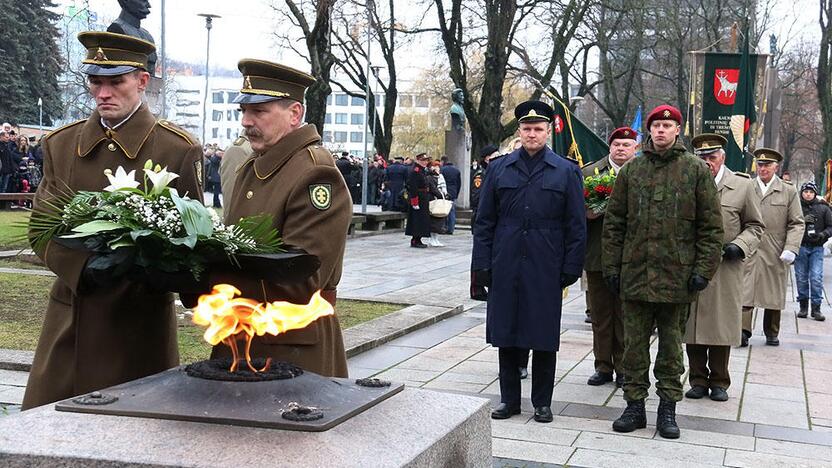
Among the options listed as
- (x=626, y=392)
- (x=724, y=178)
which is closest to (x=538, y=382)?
(x=626, y=392)

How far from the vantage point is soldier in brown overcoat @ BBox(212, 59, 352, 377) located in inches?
145

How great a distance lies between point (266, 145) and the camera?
398 cm

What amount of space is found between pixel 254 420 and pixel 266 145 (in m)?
1.19

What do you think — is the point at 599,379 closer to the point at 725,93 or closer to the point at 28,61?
the point at 725,93

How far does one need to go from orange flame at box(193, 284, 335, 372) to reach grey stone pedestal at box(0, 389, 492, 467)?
1.17 ft

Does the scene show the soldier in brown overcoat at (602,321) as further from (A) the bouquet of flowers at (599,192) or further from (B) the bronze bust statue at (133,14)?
(B) the bronze bust statue at (133,14)

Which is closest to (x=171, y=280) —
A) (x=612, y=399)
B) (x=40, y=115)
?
(x=612, y=399)

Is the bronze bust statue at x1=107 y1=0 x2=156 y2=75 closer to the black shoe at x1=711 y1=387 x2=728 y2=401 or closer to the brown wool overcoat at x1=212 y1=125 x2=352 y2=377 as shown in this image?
the black shoe at x1=711 y1=387 x2=728 y2=401

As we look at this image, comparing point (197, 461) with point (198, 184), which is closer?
point (197, 461)

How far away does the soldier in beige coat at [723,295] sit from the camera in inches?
312

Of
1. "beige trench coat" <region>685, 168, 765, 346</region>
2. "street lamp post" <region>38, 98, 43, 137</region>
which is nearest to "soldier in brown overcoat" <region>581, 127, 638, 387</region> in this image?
"beige trench coat" <region>685, 168, 765, 346</region>

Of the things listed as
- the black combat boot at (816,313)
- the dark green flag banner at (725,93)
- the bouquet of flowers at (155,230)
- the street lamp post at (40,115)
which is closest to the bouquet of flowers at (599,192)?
the dark green flag banner at (725,93)

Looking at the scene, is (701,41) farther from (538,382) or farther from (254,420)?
(254,420)

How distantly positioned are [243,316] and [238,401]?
0.29 meters
